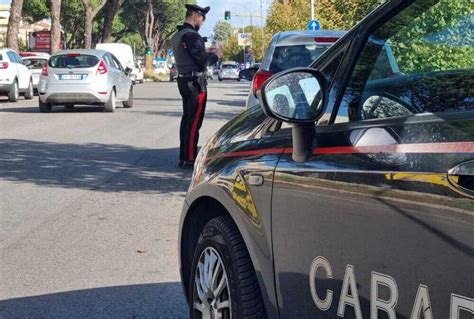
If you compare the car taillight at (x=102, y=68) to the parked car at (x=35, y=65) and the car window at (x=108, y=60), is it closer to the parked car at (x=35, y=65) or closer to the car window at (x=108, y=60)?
the car window at (x=108, y=60)

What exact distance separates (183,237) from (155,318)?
2.67ft

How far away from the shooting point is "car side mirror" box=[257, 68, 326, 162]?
2.88 meters

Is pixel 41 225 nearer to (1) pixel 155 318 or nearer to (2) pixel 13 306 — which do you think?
(2) pixel 13 306

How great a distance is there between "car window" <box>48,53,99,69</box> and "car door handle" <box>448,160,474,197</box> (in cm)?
1807

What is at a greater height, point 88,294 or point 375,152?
point 375,152

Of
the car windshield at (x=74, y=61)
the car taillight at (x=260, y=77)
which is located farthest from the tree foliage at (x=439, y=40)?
the car windshield at (x=74, y=61)

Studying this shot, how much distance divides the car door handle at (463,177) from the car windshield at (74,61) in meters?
Answer: 18.1

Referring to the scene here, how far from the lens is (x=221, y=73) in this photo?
68062 millimetres

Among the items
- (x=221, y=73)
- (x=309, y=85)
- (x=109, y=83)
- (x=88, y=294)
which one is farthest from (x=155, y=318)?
(x=221, y=73)

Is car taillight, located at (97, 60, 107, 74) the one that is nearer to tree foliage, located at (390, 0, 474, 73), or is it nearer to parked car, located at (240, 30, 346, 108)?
parked car, located at (240, 30, 346, 108)

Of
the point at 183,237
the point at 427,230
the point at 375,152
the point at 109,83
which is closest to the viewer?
the point at 427,230

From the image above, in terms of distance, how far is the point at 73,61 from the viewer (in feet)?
64.5

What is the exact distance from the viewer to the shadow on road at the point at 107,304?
4.80m

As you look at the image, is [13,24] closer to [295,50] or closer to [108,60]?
[108,60]
